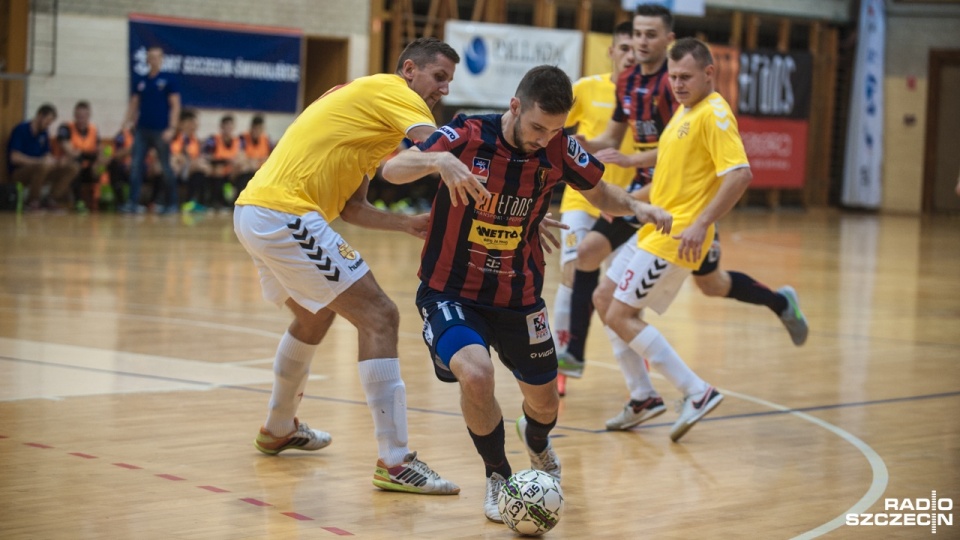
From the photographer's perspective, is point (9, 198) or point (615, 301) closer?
point (615, 301)

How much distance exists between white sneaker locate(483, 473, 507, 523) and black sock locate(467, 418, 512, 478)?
0.09ft

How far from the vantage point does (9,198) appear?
60.3ft

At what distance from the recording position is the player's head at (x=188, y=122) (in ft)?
65.6

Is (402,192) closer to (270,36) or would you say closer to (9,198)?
(270,36)

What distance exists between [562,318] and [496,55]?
17.5 m

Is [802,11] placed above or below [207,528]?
above

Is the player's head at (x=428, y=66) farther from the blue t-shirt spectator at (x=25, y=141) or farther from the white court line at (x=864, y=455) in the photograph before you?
the blue t-shirt spectator at (x=25, y=141)

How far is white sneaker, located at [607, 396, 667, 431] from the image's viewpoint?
6711 mm

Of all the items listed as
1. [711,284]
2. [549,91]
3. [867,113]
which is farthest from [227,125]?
[867,113]

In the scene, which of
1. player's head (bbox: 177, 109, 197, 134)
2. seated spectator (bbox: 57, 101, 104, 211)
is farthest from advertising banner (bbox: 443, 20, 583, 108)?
seated spectator (bbox: 57, 101, 104, 211)

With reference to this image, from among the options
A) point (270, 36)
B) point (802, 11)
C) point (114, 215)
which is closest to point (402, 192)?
point (270, 36)

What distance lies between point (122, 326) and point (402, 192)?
1406cm

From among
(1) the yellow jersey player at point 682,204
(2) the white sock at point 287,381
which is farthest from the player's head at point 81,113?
(2) the white sock at point 287,381

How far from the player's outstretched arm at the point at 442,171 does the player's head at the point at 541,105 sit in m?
0.31
